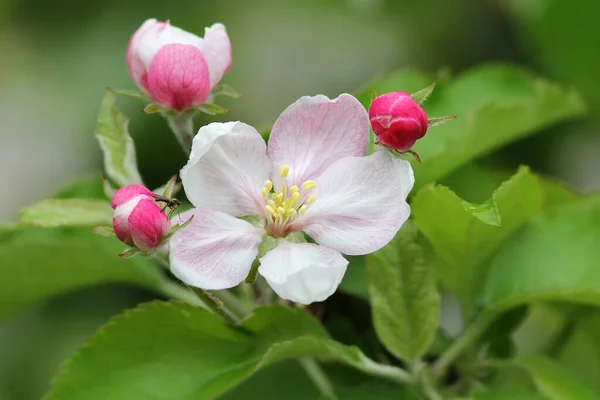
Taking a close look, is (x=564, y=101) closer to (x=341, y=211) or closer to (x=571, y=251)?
(x=571, y=251)

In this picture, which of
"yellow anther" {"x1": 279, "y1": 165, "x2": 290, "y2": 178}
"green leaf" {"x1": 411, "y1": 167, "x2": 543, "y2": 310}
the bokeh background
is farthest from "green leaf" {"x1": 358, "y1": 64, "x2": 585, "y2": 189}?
the bokeh background

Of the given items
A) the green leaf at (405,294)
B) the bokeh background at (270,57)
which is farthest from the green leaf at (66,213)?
the bokeh background at (270,57)

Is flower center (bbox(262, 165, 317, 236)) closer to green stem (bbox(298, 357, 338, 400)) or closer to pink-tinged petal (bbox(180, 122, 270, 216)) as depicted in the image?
pink-tinged petal (bbox(180, 122, 270, 216))

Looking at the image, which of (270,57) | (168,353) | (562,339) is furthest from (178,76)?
(270,57)

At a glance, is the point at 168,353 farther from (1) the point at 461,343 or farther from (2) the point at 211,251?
(1) the point at 461,343

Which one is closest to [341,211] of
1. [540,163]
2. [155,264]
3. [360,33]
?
[155,264]

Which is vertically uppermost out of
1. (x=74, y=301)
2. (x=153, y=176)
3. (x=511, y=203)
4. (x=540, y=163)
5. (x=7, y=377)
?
(x=511, y=203)

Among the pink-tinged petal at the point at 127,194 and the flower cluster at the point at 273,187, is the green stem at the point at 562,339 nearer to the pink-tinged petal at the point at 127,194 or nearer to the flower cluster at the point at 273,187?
the flower cluster at the point at 273,187
